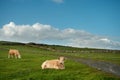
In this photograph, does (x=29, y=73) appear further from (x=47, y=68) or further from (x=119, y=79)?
(x=119, y=79)

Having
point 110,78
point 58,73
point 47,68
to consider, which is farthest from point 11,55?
point 110,78

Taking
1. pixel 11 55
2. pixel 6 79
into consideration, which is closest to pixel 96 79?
pixel 6 79

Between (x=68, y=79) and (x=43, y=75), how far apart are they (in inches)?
120

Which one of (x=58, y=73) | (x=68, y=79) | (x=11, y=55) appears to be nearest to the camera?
(x=68, y=79)

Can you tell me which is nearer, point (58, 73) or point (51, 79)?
point (51, 79)

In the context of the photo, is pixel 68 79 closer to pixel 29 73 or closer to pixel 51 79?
pixel 51 79

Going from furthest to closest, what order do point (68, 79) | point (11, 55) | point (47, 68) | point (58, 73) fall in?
1. point (11, 55)
2. point (47, 68)
3. point (58, 73)
4. point (68, 79)

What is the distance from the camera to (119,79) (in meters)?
29.0

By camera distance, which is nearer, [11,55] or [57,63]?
[57,63]

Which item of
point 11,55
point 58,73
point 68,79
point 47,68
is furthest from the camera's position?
point 11,55

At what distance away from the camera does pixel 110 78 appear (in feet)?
95.2

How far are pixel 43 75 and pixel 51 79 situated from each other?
1.74 meters

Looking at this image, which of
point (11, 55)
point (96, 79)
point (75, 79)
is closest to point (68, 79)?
point (75, 79)

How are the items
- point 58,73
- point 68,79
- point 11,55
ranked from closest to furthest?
point 68,79, point 58,73, point 11,55
